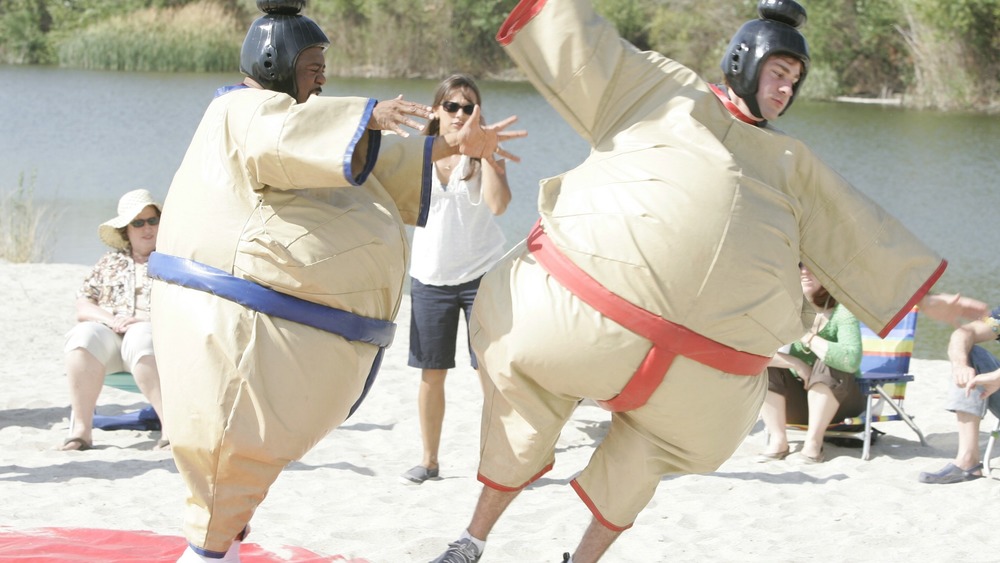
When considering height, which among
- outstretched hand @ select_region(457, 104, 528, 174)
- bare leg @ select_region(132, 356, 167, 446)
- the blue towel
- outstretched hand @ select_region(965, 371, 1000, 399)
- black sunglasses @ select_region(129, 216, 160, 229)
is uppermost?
outstretched hand @ select_region(457, 104, 528, 174)

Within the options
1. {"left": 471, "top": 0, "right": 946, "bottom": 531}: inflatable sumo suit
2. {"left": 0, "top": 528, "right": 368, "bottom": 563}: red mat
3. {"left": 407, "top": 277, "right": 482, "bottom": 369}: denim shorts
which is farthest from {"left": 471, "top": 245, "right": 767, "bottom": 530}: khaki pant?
{"left": 407, "top": 277, "right": 482, "bottom": 369}: denim shorts

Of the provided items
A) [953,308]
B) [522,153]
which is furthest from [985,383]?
[522,153]

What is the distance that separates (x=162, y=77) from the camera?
29016mm

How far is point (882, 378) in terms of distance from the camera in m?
5.25

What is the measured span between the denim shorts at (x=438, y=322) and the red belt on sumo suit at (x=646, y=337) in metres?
1.54

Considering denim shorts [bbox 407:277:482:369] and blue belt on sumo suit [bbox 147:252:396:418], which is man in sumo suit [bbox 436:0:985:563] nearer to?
blue belt on sumo suit [bbox 147:252:396:418]

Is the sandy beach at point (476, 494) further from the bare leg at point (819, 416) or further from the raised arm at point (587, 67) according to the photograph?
the raised arm at point (587, 67)

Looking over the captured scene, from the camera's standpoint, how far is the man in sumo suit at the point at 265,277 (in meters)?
2.74

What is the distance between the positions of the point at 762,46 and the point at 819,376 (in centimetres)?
256

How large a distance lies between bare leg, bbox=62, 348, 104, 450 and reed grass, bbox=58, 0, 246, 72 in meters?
27.4

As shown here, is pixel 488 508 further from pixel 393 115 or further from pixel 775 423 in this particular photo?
pixel 775 423

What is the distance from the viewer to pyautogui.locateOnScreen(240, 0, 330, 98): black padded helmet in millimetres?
2936

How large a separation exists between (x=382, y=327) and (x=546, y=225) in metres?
0.49

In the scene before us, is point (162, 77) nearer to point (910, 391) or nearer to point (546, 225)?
point (910, 391)
